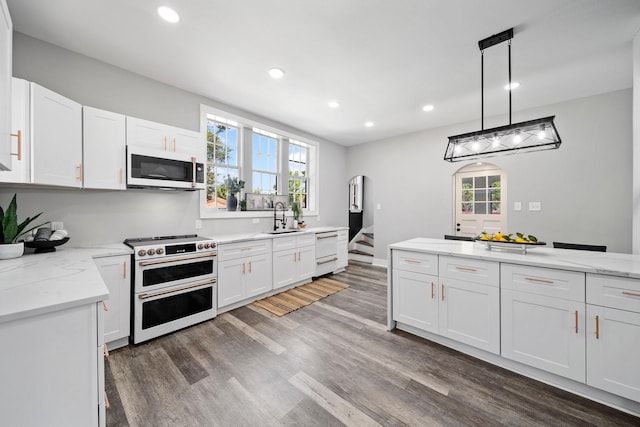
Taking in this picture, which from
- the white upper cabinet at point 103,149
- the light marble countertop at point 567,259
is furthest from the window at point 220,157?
the light marble countertop at point 567,259

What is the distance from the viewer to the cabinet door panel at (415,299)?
7.69 ft

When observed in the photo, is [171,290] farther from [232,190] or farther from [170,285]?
[232,190]

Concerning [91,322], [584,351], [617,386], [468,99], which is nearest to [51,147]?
[91,322]

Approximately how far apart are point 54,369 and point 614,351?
3054mm

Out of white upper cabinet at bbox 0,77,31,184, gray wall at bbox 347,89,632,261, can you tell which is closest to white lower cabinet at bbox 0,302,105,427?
white upper cabinet at bbox 0,77,31,184

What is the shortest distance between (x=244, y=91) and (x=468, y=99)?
10.4 feet

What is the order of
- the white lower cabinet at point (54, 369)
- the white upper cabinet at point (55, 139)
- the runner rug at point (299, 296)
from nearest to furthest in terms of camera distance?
the white lower cabinet at point (54, 369), the white upper cabinet at point (55, 139), the runner rug at point (299, 296)

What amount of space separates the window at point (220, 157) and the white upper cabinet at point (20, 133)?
1.86 meters

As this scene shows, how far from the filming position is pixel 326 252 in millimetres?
4609

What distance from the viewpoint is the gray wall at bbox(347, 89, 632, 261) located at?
10.6ft

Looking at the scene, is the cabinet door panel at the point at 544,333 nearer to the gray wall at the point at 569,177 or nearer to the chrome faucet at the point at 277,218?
the gray wall at the point at 569,177

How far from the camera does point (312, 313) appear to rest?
3.03m

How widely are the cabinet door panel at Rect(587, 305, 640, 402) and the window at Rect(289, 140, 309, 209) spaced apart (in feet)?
13.9

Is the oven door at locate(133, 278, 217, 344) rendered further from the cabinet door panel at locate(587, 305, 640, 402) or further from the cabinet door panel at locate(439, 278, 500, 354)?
the cabinet door panel at locate(587, 305, 640, 402)
